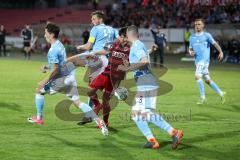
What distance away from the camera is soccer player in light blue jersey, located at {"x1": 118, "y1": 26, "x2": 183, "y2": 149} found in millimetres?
9578

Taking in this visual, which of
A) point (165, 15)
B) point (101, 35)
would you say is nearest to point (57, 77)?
point (101, 35)

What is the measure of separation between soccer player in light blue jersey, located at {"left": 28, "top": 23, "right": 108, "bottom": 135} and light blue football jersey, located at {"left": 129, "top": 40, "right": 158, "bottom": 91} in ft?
5.15

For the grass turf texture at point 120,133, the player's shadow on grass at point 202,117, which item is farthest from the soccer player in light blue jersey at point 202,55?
the player's shadow on grass at point 202,117

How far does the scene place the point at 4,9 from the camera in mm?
51750

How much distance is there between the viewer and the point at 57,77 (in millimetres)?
11344

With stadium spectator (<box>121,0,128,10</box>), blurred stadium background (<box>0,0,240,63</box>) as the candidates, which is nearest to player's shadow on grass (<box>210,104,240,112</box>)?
blurred stadium background (<box>0,0,240,63</box>)

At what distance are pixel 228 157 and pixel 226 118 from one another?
4106mm

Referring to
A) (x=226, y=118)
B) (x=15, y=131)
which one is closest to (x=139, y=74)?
(x=15, y=131)

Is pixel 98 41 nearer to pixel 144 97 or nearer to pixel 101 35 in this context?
pixel 101 35

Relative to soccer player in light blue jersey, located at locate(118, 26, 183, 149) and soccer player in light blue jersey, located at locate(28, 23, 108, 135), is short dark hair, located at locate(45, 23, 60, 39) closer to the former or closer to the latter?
soccer player in light blue jersey, located at locate(28, 23, 108, 135)

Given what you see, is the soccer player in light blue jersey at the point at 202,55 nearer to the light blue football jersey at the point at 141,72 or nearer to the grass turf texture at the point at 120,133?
the grass turf texture at the point at 120,133

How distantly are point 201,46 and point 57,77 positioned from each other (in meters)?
5.92

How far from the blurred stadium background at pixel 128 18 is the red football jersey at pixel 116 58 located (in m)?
18.7

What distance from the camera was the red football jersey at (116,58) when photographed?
36.5ft
